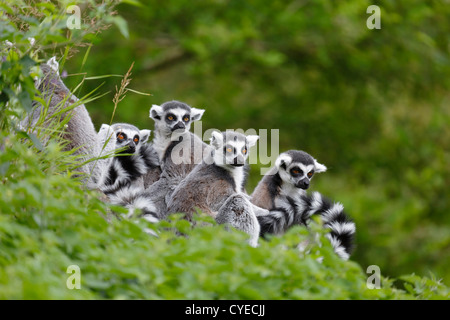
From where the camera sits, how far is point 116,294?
3049 millimetres

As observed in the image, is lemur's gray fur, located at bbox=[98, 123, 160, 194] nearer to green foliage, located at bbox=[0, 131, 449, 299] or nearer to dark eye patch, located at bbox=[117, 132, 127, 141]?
dark eye patch, located at bbox=[117, 132, 127, 141]

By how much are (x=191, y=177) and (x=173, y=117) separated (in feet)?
3.70

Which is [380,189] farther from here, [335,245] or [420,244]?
[335,245]

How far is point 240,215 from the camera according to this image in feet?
16.7

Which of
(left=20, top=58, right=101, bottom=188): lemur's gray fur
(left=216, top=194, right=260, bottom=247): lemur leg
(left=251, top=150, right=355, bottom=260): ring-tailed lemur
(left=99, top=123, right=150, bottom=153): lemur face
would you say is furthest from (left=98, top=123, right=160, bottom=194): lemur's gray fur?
(left=251, top=150, right=355, bottom=260): ring-tailed lemur

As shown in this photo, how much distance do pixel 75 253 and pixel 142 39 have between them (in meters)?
12.0

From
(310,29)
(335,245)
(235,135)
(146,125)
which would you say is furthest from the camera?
(310,29)

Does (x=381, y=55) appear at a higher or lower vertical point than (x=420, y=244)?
higher

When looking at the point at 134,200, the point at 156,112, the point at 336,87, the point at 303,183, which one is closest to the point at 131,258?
the point at 134,200

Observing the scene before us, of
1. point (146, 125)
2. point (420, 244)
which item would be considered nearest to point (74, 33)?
point (146, 125)

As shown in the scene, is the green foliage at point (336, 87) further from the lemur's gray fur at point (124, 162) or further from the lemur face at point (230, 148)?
the lemur face at point (230, 148)

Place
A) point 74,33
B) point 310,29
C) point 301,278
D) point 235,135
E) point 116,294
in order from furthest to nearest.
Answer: point 310,29, point 235,135, point 74,33, point 301,278, point 116,294

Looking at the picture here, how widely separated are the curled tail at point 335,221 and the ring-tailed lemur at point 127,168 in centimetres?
126

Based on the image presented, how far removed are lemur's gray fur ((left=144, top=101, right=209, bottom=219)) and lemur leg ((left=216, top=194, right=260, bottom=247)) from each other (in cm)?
80
